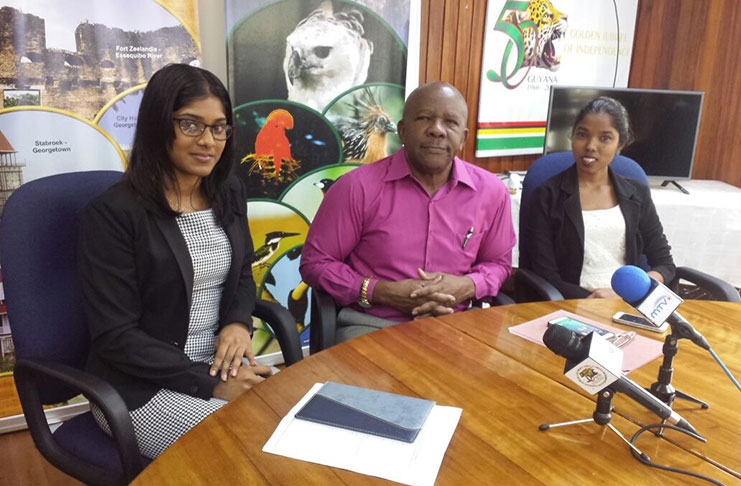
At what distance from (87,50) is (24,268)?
3.87ft

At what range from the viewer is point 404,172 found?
1.98 m

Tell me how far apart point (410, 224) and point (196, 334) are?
79 cm

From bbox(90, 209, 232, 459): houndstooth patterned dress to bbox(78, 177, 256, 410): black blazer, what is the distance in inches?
1.4

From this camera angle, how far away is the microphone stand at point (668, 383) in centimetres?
110

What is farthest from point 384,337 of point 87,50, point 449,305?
point 87,50

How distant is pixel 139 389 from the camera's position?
4.57ft

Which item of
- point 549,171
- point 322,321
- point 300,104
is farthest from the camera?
point 300,104

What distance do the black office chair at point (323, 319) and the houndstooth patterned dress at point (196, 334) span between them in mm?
309

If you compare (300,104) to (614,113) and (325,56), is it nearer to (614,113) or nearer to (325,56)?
(325,56)

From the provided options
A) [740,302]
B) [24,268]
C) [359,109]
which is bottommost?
[740,302]

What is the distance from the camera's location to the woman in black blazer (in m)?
2.16

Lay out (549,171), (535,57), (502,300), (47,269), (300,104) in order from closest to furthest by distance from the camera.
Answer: (47,269)
(502,300)
(549,171)
(300,104)
(535,57)

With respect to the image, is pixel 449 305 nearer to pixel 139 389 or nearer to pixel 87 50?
pixel 139 389

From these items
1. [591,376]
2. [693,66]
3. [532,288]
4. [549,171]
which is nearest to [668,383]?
[591,376]
